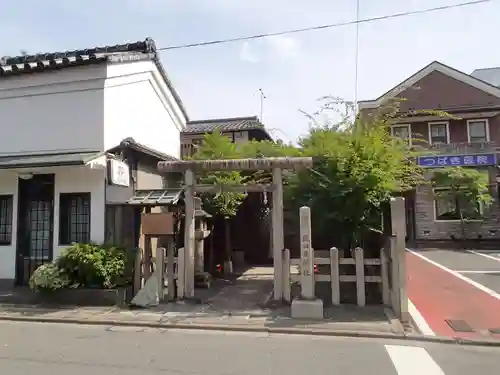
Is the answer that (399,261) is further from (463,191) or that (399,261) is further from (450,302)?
(463,191)

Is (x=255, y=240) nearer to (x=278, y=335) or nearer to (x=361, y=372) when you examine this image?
(x=278, y=335)

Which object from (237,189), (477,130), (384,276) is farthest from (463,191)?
(237,189)

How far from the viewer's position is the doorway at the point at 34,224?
38.8ft

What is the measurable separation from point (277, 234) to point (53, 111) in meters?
7.31

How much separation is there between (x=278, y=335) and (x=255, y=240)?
9148 millimetres

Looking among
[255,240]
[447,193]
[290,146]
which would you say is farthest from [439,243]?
[290,146]

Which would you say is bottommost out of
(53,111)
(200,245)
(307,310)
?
(307,310)

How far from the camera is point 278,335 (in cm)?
767

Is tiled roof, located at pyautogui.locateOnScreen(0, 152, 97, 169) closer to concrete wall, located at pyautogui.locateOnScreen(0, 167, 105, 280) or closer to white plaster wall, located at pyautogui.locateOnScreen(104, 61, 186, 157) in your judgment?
concrete wall, located at pyautogui.locateOnScreen(0, 167, 105, 280)

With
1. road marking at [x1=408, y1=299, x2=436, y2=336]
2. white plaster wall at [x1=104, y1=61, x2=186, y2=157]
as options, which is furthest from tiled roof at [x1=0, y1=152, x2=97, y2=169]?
road marking at [x1=408, y1=299, x2=436, y2=336]

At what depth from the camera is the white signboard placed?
1079 centimetres

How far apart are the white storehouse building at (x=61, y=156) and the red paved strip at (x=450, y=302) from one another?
25.3ft

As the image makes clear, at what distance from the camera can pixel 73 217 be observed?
11711 millimetres

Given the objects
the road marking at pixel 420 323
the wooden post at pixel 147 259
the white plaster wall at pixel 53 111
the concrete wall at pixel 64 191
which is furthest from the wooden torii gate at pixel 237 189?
the white plaster wall at pixel 53 111
